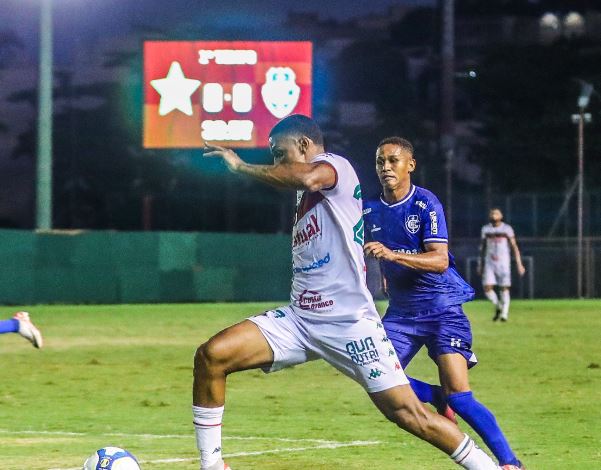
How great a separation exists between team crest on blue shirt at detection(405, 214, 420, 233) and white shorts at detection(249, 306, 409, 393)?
1.40 metres

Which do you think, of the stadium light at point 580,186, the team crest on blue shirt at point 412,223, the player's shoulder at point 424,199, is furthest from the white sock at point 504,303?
the team crest on blue shirt at point 412,223

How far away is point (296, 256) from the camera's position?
8.61 metres

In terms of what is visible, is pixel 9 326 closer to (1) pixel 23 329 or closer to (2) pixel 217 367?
(1) pixel 23 329

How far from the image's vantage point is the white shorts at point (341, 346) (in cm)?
838

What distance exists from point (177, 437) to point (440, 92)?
3850 centimetres

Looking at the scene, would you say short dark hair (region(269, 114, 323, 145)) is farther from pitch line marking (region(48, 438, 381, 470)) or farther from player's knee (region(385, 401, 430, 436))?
pitch line marking (region(48, 438, 381, 470))

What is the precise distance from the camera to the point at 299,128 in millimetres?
8508

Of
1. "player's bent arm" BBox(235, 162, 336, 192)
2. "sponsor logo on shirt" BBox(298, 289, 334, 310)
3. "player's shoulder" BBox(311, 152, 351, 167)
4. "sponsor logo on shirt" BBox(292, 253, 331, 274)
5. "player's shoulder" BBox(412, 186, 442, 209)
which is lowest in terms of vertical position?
"sponsor logo on shirt" BBox(298, 289, 334, 310)

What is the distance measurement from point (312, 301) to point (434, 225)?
1.46 meters

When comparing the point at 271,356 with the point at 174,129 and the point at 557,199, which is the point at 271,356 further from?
the point at 557,199

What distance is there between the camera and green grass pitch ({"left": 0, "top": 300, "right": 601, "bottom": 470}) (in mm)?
11008

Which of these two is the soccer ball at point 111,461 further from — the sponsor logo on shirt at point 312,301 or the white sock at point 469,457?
the white sock at point 469,457

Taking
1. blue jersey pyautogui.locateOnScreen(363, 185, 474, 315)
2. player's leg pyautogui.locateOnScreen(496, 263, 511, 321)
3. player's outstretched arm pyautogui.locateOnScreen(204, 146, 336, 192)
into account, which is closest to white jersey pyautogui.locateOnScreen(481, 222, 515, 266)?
player's leg pyautogui.locateOnScreen(496, 263, 511, 321)

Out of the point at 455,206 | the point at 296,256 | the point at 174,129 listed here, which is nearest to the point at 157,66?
the point at 174,129
